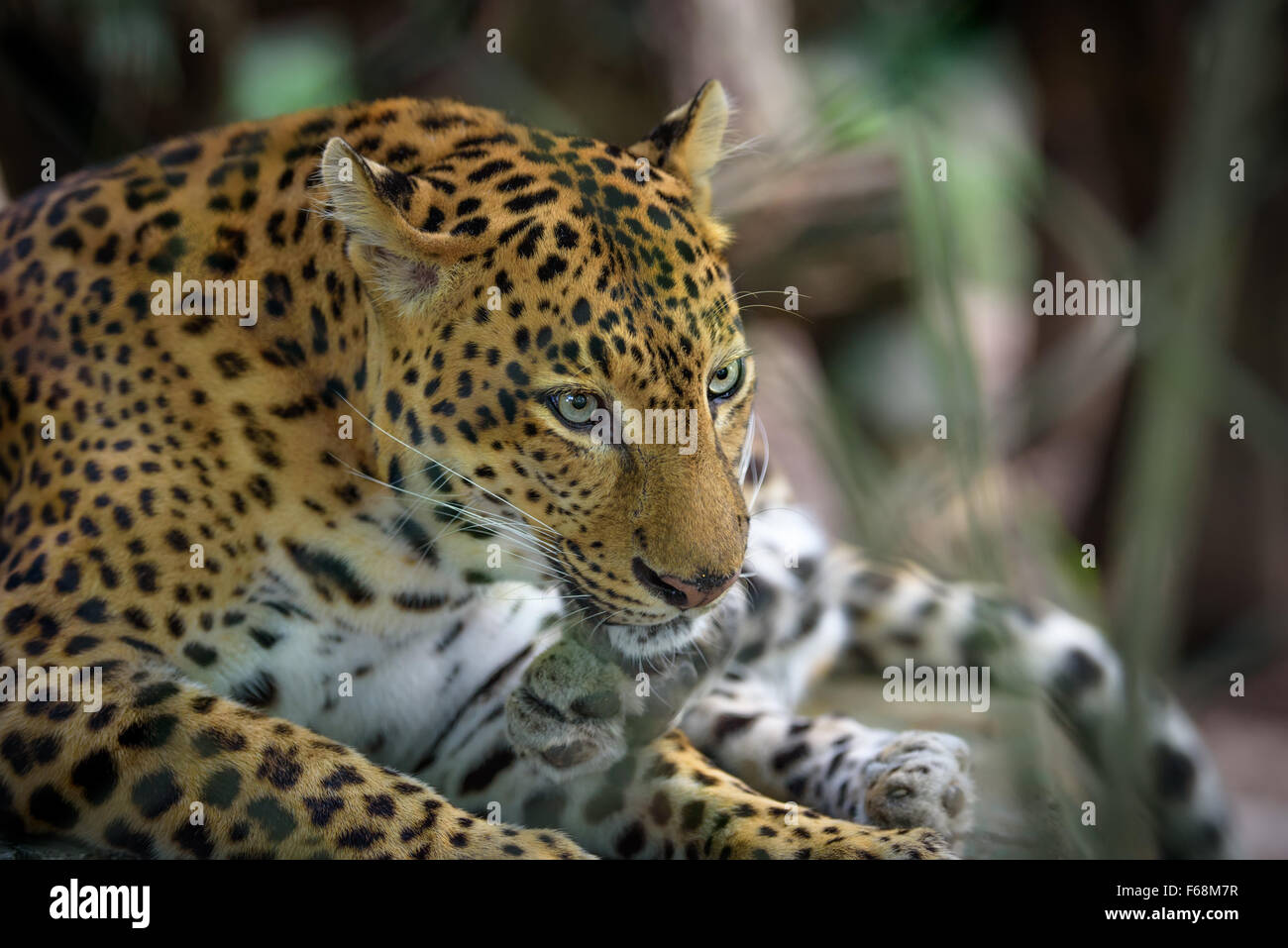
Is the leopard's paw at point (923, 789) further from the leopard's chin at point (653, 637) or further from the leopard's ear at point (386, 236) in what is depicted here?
the leopard's ear at point (386, 236)

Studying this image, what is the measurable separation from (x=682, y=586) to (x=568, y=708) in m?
0.60

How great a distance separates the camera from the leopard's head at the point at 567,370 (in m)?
3.25

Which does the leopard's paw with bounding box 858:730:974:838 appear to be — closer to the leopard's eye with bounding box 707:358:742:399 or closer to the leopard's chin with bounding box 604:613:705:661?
the leopard's chin with bounding box 604:613:705:661

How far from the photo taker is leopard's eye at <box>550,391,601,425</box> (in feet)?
10.8

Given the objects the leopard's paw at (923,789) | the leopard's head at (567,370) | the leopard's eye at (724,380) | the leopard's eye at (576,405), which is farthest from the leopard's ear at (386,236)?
the leopard's paw at (923,789)

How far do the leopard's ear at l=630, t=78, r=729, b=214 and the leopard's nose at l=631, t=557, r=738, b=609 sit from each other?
1.23 m

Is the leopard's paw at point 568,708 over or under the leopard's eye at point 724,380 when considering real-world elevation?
under

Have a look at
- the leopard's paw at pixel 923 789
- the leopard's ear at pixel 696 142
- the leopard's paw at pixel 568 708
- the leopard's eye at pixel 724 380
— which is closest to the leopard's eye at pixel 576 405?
the leopard's eye at pixel 724 380

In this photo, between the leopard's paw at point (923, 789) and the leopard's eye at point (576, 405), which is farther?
the leopard's paw at point (923, 789)

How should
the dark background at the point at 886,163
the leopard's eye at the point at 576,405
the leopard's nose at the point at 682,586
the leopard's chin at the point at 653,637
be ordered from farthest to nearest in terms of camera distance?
1. the dark background at the point at 886,163
2. the leopard's chin at the point at 653,637
3. the leopard's eye at the point at 576,405
4. the leopard's nose at the point at 682,586

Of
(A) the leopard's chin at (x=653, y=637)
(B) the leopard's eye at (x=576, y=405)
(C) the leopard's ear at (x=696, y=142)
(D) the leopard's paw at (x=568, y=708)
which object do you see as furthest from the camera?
(C) the leopard's ear at (x=696, y=142)

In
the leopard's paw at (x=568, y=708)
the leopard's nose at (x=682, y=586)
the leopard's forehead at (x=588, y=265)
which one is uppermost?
the leopard's forehead at (x=588, y=265)

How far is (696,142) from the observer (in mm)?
3895
